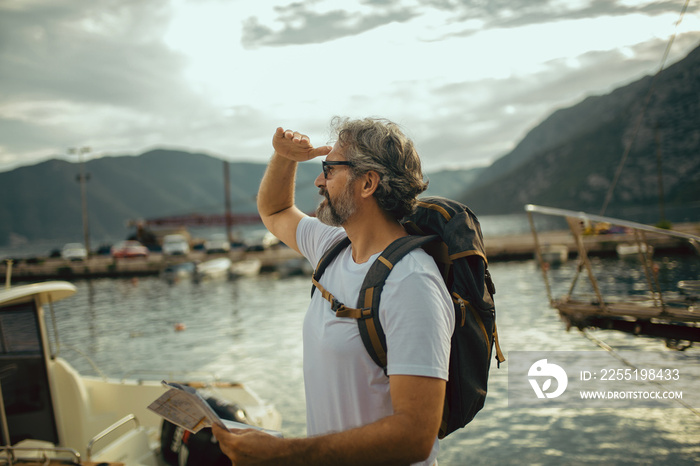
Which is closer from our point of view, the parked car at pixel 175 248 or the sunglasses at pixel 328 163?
the sunglasses at pixel 328 163

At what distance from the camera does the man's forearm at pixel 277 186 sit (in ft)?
7.48

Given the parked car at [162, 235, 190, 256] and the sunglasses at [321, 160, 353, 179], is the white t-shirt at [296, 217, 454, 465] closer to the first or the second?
the sunglasses at [321, 160, 353, 179]

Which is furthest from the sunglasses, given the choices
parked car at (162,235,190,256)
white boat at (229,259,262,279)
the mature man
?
parked car at (162,235,190,256)

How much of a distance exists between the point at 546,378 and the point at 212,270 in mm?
32831

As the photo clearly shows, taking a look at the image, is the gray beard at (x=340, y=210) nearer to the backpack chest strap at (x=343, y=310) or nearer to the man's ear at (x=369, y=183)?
the man's ear at (x=369, y=183)

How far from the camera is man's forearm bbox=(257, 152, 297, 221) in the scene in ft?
7.48

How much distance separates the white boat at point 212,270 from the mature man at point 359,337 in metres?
41.0

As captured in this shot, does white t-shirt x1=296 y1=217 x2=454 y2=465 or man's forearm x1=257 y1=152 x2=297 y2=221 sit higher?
man's forearm x1=257 y1=152 x2=297 y2=221

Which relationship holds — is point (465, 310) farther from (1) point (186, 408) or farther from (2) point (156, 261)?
(2) point (156, 261)

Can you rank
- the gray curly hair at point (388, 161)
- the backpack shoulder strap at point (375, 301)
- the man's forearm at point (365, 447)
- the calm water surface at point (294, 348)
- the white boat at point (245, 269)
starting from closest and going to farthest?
1. the man's forearm at point (365, 447)
2. the backpack shoulder strap at point (375, 301)
3. the gray curly hair at point (388, 161)
4. the calm water surface at point (294, 348)
5. the white boat at point (245, 269)

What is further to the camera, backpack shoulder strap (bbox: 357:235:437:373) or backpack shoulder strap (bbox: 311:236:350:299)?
backpack shoulder strap (bbox: 311:236:350:299)

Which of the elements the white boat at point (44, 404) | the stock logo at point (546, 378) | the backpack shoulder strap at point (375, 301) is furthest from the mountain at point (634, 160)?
the backpack shoulder strap at point (375, 301)

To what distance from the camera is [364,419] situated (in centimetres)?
153

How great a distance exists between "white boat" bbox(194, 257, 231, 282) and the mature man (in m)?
41.0
